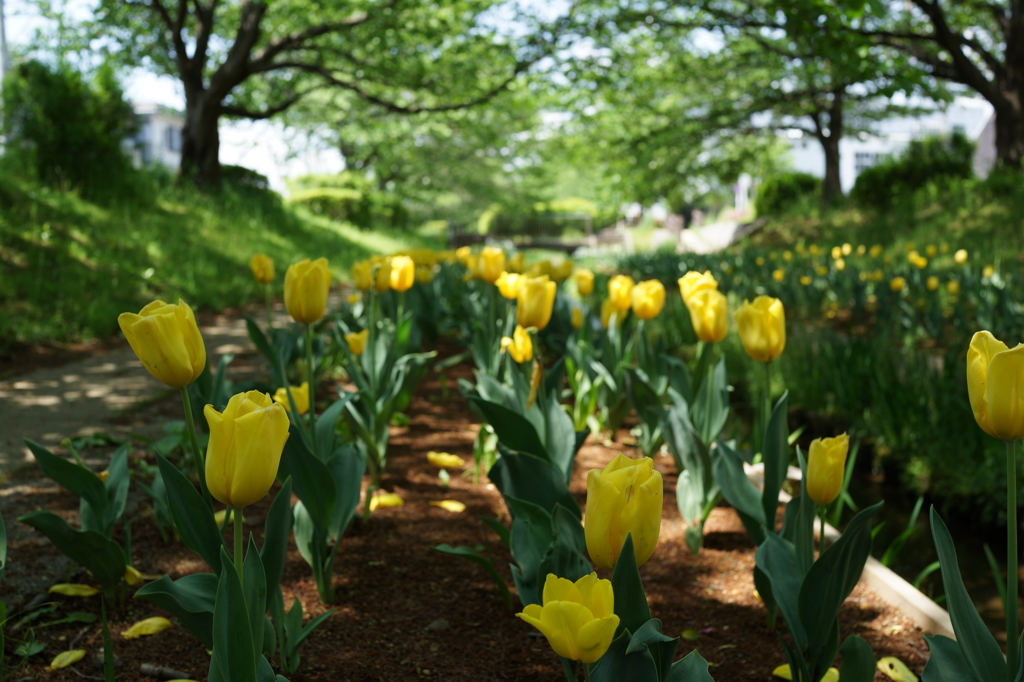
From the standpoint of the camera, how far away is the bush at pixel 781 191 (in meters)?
17.7

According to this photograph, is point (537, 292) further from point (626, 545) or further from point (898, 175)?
point (898, 175)

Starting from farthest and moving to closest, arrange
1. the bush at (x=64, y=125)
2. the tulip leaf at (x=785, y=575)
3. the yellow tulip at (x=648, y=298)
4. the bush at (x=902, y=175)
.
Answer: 1. the bush at (x=902, y=175)
2. the bush at (x=64, y=125)
3. the yellow tulip at (x=648, y=298)
4. the tulip leaf at (x=785, y=575)

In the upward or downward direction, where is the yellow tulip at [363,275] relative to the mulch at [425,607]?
upward

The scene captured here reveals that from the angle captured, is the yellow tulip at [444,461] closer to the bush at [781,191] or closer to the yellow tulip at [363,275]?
the yellow tulip at [363,275]

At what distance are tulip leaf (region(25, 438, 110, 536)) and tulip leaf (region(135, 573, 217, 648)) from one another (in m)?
0.52

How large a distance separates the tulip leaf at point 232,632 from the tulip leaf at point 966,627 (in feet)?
3.11

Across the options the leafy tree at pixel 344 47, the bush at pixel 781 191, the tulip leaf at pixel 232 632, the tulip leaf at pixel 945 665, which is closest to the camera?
the tulip leaf at pixel 232 632

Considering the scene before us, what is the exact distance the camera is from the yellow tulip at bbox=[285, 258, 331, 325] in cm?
186

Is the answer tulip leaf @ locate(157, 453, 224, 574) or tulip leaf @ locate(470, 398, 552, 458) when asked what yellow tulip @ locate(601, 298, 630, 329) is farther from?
tulip leaf @ locate(157, 453, 224, 574)

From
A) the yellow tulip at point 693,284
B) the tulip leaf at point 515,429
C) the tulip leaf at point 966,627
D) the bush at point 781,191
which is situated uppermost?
the bush at point 781,191

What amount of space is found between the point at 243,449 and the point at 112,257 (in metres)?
6.45

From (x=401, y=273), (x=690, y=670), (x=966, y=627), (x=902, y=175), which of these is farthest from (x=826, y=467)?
(x=902, y=175)

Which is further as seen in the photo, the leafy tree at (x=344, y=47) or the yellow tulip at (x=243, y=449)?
the leafy tree at (x=344, y=47)

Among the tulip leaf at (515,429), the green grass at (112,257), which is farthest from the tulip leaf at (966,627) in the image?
the green grass at (112,257)
